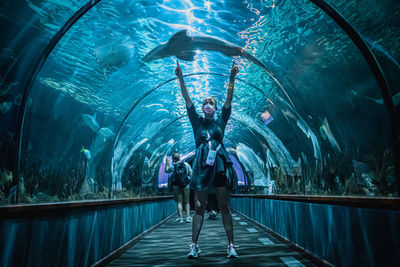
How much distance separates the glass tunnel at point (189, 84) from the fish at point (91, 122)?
36 millimetres

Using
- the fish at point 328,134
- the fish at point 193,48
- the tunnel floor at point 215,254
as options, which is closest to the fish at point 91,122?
the fish at point 193,48

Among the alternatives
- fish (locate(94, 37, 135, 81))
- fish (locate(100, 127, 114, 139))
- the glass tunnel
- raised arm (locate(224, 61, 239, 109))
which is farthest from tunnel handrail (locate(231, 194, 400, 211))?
fish (locate(100, 127, 114, 139))

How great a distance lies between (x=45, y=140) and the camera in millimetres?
5289

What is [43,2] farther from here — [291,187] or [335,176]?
[291,187]

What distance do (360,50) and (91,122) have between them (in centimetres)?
490

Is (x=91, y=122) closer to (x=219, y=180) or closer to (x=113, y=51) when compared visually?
(x=113, y=51)

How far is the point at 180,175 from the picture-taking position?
1238 centimetres

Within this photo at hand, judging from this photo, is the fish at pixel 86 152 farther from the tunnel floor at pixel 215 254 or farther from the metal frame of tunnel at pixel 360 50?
the metal frame of tunnel at pixel 360 50

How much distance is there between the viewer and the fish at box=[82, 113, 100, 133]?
6636mm

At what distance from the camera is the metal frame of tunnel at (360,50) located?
12.8 feet

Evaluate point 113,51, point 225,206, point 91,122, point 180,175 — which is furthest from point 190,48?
point 180,175

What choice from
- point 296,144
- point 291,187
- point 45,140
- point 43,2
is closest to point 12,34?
point 43,2

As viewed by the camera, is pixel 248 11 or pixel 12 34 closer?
pixel 12 34

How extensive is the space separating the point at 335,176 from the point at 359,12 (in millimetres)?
3033
